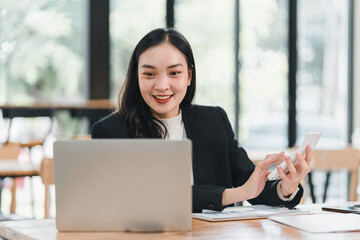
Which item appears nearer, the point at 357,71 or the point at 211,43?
the point at 211,43

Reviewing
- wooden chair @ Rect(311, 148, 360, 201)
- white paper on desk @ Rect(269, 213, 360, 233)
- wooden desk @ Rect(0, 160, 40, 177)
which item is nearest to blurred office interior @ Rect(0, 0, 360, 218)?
wooden desk @ Rect(0, 160, 40, 177)

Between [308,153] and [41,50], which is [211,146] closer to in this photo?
[308,153]

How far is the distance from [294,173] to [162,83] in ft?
1.75

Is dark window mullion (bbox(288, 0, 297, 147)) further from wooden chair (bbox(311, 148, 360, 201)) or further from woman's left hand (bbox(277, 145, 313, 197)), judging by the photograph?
woman's left hand (bbox(277, 145, 313, 197))

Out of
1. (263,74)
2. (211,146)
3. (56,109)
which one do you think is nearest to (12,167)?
(56,109)

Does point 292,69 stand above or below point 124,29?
below

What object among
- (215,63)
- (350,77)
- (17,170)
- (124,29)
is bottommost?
(17,170)

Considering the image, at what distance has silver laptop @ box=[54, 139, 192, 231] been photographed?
Result: 5.10ft

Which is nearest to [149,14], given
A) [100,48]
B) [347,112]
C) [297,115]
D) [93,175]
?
[100,48]

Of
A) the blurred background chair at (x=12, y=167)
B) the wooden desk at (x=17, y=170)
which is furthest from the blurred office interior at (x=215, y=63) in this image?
the wooden desk at (x=17, y=170)

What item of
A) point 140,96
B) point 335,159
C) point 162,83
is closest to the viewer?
point 162,83

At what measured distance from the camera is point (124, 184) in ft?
5.16

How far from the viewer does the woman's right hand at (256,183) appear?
6.15ft

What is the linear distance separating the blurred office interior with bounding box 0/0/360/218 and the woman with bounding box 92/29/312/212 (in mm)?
3089
